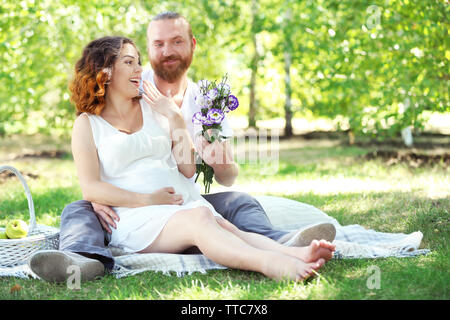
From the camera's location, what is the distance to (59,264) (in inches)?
114

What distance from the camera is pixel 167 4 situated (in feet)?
31.6

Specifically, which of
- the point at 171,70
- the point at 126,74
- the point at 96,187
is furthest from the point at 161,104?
the point at 96,187

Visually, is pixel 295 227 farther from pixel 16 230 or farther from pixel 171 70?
pixel 16 230

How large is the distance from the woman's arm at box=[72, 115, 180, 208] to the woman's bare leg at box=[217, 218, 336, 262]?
1.51 ft

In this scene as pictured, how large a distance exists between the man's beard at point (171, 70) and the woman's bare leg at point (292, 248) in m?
1.20

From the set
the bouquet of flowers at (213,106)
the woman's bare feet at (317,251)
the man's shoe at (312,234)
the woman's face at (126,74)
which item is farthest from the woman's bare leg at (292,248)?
the woman's face at (126,74)

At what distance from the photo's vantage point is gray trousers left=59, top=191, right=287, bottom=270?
10.3 feet

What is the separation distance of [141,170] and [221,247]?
842mm

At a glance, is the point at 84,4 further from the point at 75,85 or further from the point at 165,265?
the point at 165,265

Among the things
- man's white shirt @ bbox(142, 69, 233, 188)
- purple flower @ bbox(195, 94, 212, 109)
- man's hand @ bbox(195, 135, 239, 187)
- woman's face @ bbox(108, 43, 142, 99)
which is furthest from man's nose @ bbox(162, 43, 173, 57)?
man's hand @ bbox(195, 135, 239, 187)

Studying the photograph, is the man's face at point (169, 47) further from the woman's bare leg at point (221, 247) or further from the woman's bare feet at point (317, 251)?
the woman's bare feet at point (317, 251)

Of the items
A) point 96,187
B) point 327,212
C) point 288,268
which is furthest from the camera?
point 327,212

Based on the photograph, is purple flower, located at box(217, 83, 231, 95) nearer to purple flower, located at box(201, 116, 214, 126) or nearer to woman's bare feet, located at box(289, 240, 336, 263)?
purple flower, located at box(201, 116, 214, 126)

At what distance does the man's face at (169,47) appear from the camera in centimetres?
388
